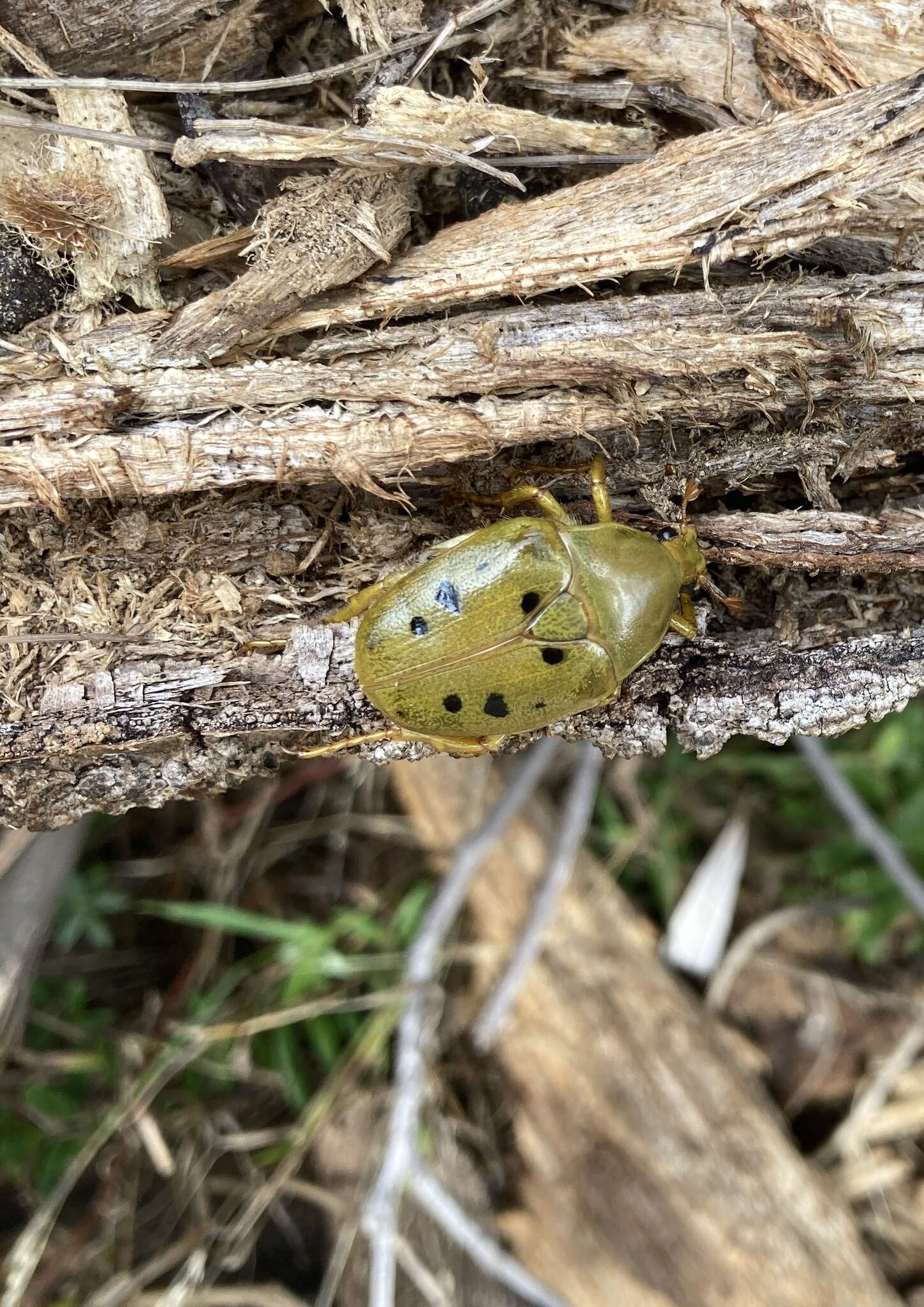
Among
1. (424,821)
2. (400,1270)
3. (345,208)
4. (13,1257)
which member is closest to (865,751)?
(424,821)

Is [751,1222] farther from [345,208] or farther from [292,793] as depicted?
[345,208]

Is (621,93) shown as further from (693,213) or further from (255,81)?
(255,81)

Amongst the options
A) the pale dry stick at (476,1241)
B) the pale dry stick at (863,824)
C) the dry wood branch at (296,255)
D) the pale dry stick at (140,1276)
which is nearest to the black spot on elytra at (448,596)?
the dry wood branch at (296,255)

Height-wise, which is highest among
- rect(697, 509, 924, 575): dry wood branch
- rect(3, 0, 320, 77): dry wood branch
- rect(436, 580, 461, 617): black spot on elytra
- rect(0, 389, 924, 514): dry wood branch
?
rect(3, 0, 320, 77): dry wood branch

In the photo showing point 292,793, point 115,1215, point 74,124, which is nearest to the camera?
point 74,124

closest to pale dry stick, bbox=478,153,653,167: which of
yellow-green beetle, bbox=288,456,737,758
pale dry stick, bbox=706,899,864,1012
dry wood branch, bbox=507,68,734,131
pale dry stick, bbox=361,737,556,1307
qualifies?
dry wood branch, bbox=507,68,734,131

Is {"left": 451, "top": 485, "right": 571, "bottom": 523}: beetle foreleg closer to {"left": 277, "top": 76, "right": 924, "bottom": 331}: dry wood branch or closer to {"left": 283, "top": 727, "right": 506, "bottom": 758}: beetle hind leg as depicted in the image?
{"left": 277, "top": 76, "right": 924, "bottom": 331}: dry wood branch

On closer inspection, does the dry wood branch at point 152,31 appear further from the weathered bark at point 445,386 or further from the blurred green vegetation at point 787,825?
the blurred green vegetation at point 787,825
